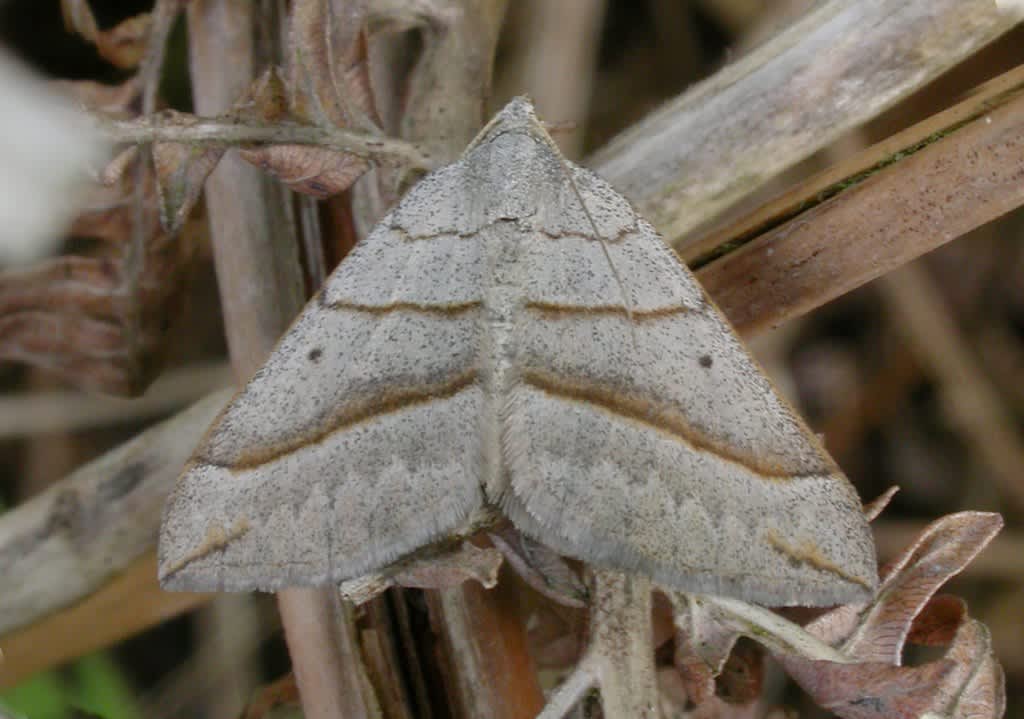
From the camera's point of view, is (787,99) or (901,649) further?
(787,99)

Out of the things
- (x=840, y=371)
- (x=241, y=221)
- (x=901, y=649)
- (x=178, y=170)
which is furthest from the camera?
(x=840, y=371)

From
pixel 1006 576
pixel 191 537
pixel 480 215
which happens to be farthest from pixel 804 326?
pixel 191 537

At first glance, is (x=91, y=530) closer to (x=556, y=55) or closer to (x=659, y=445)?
(x=659, y=445)

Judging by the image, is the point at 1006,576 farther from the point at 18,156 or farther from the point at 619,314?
the point at 18,156

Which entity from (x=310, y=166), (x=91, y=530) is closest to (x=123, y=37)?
(x=310, y=166)

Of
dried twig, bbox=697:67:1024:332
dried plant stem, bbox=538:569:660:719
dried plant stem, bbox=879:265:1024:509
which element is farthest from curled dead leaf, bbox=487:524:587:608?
dried plant stem, bbox=879:265:1024:509

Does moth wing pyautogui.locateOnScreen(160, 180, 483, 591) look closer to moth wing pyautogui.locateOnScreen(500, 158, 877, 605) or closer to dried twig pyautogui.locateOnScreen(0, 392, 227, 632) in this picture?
moth wing pyautogui.locateOnScreen(500, 158, 877, 605)

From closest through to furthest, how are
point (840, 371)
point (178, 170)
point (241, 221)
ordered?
point (178, 170), point (241, 221), point (840, 371)
